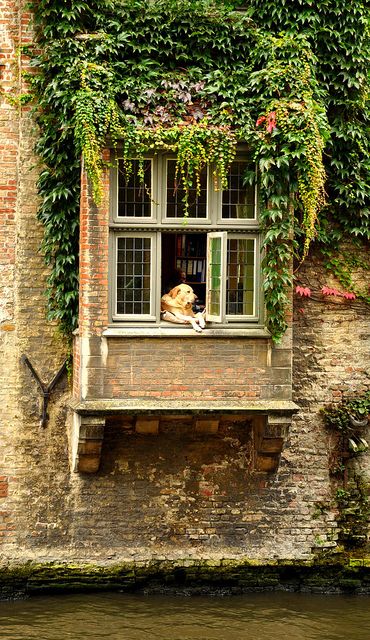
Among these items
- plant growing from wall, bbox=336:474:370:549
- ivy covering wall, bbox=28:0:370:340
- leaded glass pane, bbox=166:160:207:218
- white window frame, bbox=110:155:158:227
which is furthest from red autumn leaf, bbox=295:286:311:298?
plant growing from wall, bbox=336:474:370:549

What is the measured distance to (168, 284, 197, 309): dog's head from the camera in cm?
1324

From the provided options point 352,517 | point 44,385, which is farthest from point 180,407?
point 352,517

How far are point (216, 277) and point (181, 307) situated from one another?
566mm

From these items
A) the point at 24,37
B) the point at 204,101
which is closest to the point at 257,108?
the point at 204,101

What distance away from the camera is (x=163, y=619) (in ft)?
41.5

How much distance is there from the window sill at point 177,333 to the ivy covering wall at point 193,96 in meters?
0.25

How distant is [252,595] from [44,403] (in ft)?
11.4

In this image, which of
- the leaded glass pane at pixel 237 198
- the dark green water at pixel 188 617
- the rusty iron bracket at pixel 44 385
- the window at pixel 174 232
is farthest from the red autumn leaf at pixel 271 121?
the dark green water at pixel 188 617

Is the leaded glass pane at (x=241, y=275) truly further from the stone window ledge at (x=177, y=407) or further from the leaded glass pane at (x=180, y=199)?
the stone window ledge at (x=177, y=407)

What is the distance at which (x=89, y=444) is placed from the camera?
13.1 meters

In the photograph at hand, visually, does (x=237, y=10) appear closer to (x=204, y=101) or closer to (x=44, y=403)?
(x=204, y=101)

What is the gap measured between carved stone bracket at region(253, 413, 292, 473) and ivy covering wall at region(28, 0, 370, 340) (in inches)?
41.0

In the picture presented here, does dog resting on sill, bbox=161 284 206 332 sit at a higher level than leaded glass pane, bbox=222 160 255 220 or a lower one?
lower

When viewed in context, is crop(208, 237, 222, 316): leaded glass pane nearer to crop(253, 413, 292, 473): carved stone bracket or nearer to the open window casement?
the open window casement
